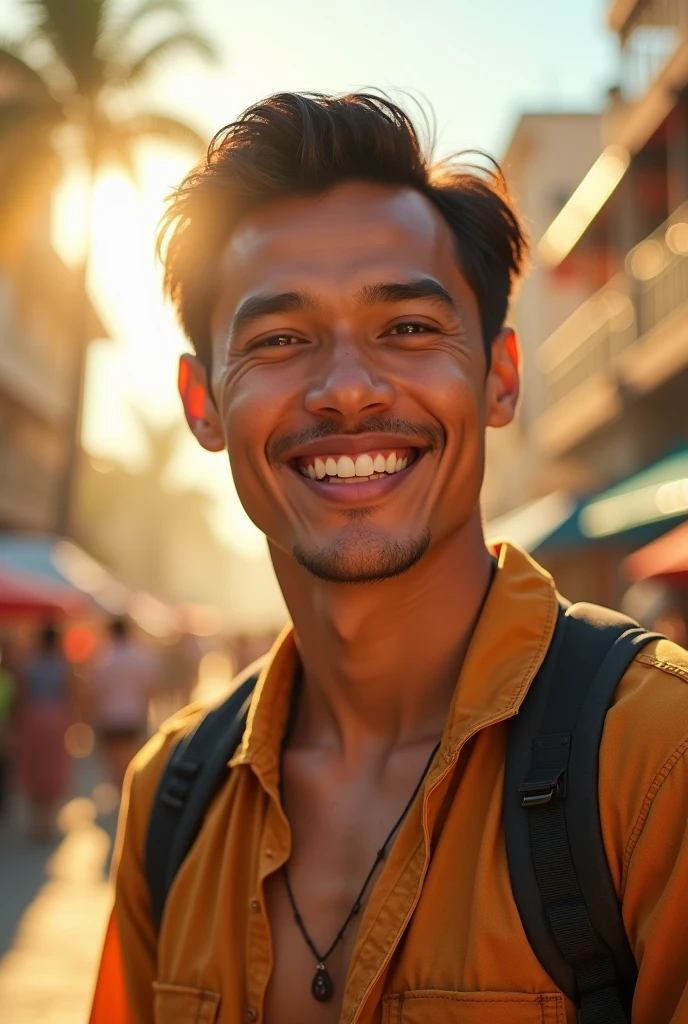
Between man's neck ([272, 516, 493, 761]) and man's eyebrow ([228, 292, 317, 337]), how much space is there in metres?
0.49

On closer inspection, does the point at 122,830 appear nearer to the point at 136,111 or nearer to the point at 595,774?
the point at 595,774

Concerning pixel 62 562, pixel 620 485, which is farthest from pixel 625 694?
pixel 62 562

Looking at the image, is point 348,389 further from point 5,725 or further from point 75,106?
point 75,106

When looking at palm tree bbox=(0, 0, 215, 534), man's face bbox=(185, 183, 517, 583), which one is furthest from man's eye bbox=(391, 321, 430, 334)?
palm tree bbox=(0, 0, 215, 534)

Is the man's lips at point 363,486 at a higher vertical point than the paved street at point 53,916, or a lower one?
higher

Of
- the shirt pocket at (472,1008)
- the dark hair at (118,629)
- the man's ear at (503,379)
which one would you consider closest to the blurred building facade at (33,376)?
the dark hair at (118,629)

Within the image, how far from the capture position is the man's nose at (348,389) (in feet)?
7.72

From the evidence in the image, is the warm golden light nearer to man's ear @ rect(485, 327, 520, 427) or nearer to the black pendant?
man's ear @ rect(485, 327, 520, 427)

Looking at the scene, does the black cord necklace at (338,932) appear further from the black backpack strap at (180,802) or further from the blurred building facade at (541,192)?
the blurred building facade at (541,192)

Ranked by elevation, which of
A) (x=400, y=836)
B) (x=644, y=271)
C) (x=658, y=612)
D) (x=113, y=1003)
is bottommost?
(x=113, y=1003)

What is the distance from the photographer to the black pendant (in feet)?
7.47

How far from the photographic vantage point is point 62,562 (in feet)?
60.4

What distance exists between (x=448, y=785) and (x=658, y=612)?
8.54 m

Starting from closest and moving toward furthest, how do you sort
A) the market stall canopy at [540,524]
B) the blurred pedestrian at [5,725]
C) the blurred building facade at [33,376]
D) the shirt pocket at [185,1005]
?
the shirt pocket at [185,1005]
the blurred pedestrian at [5,725]
the market stall canopy at [540,524]
the blurred building facade at [33,376]
